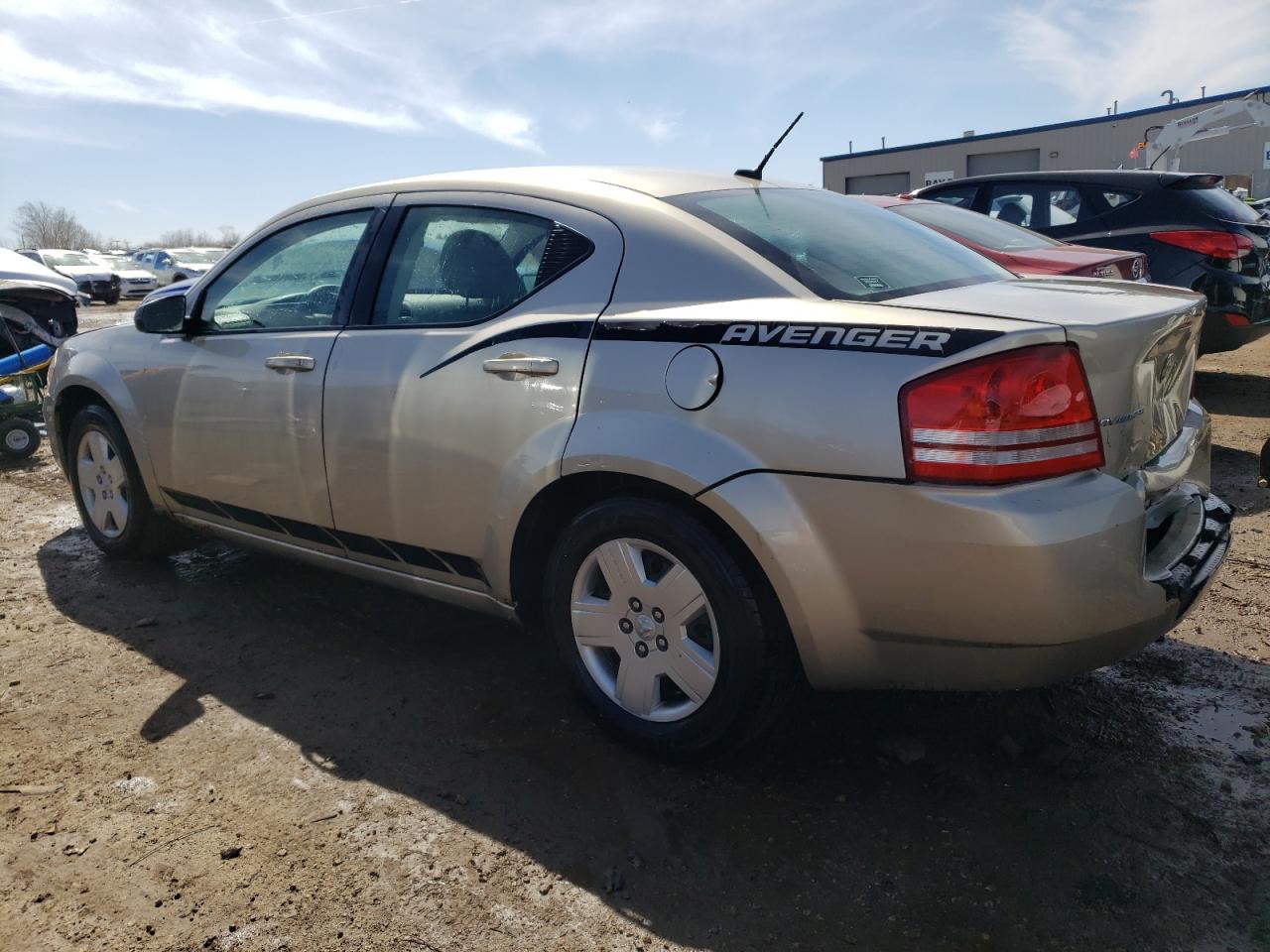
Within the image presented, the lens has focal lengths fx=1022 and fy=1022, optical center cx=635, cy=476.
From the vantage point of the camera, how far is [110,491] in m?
4.57

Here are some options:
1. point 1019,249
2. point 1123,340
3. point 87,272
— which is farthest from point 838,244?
point 87,272

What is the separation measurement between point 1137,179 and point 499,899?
7491 mm

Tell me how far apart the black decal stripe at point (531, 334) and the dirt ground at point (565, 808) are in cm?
109

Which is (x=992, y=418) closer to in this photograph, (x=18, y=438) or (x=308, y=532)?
(x=308, y=532)

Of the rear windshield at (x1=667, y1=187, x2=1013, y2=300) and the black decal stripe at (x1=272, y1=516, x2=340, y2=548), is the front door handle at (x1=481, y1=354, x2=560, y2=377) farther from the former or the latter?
the black decal stripe at (x1=272, y1=516, x2=340, y2=548)

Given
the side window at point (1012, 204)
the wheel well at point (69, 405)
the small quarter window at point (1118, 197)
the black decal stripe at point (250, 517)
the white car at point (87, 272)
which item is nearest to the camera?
the black decal stripe at point (250, 517)

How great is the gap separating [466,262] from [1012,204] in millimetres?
6494

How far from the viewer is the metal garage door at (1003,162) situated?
35.8 meters

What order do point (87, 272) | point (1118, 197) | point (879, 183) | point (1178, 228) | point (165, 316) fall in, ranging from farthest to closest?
point (879, 183)
point (87, 272)
point (1118, 197)
point (1178, 228)
point (165, 316)

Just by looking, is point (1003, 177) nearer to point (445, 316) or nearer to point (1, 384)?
point (445, 316)

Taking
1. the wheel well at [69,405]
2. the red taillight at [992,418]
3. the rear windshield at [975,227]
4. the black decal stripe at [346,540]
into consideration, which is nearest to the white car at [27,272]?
the wheel well at [69,405]

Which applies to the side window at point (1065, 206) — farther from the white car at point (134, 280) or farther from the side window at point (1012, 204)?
the white car at point (134, 280)

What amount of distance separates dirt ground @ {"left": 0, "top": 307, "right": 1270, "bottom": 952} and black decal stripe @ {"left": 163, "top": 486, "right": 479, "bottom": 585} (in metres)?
0.42

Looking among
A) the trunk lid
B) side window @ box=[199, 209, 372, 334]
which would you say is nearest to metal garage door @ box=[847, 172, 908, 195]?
side window @ box=[199, 209, 372, 334]
